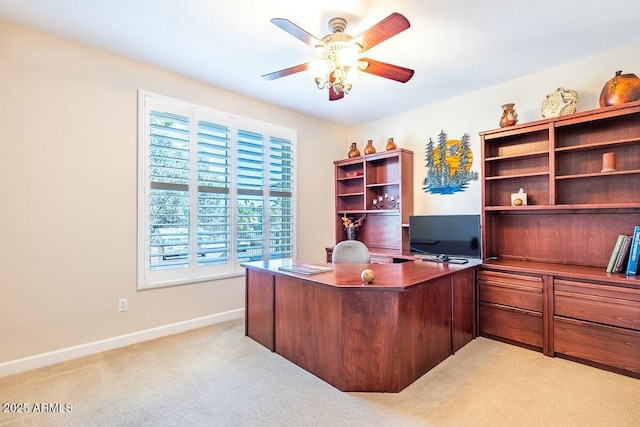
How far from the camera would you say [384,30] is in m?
2.03

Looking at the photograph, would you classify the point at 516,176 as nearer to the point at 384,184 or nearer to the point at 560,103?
the point at 560,103

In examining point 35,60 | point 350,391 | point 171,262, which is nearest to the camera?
point 350,391

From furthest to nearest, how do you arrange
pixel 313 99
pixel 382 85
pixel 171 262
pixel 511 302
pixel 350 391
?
pixel 313 99, pixel 382 85, pixel 171 262, pixel 511 302, pixel 350 391

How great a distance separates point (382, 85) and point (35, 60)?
3342 millimetres

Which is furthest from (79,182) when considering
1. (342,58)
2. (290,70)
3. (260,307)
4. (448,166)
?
(448,166)

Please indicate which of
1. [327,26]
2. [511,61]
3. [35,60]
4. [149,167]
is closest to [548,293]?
[511,61]

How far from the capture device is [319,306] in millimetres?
2531

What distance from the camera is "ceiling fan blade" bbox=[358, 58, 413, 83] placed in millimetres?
2395

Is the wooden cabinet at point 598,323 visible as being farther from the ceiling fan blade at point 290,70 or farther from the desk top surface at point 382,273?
the ceiling fan blade at point 290,70

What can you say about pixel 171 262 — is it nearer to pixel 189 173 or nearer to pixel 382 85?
pixel 189 173

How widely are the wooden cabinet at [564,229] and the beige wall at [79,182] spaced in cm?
45

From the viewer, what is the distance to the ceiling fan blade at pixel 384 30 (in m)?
1.89

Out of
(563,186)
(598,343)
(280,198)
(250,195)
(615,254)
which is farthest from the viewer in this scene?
(280,198)

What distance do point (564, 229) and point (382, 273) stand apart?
205 cm
